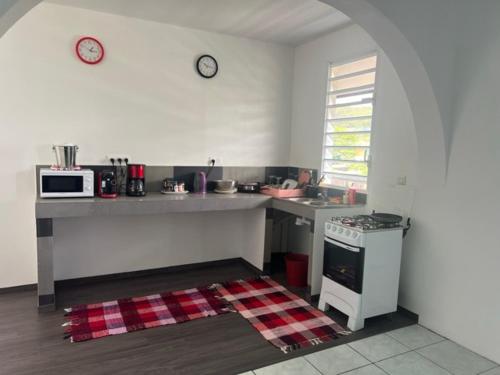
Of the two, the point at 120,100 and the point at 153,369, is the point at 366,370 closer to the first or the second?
the point at 153,369

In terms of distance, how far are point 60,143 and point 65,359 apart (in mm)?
1963

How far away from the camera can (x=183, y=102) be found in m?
3.89

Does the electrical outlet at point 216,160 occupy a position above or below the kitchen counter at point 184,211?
above

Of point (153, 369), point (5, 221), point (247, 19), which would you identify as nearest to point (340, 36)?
point (247, 19)

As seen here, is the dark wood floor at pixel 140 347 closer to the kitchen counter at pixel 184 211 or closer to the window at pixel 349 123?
the kitchen counter at pixel 184 211

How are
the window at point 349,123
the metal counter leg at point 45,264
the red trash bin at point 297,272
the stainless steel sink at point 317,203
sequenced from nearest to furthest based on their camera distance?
the metal counter leg at point 45,264 < the stainless steel sink at point 317,203 < the window at point 349,123 < the red trash bin at point 297,272

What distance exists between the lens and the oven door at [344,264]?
2.79m

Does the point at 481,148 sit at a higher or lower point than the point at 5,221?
higher

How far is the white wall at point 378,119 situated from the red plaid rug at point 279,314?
1.18 m

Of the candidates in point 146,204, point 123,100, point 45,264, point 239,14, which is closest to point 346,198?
point 146,204

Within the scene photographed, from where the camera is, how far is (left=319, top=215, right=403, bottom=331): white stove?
2.79 meters

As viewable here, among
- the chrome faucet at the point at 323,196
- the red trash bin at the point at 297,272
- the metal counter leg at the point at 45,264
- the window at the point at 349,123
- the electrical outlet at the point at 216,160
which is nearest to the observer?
the metal counter leg at the point at 45,264

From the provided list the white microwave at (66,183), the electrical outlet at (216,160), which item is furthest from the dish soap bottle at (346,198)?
the white microwave at (66,183)

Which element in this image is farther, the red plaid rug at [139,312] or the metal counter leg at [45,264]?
the metal counter leg at [45,264]
